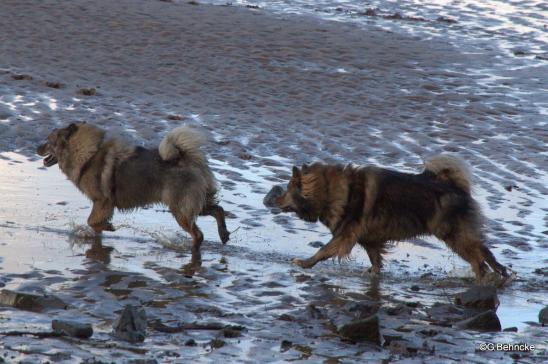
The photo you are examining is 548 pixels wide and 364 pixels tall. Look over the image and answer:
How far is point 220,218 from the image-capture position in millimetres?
9297

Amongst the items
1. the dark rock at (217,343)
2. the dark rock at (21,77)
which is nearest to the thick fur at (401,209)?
the dark rock at (217,343)

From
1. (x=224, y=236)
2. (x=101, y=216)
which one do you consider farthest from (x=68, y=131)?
(x=224, y=236)

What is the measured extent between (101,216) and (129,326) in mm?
3253

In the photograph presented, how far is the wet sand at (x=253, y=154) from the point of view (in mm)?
6820

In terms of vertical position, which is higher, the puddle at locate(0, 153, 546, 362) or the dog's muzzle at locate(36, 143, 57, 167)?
the dog's muzzle at locate(36, 143, 57, 167)

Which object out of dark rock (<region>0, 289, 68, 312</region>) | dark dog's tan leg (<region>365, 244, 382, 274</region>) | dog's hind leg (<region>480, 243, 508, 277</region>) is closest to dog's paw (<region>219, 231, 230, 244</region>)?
dark dog's tan leg (<region>365, 244, 382, 274</region>)

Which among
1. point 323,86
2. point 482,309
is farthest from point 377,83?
point 482,309

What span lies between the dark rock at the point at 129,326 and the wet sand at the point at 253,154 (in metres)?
0.08

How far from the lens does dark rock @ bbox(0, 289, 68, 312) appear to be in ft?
21.9

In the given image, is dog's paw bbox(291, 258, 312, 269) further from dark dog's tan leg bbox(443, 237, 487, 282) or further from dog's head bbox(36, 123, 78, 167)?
dog's head bbox(36, 123, 78, 167)

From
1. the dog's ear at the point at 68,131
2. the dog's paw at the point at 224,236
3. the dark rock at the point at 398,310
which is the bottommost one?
the dog's paw at the point at 224,236

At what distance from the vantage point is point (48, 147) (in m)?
9.94

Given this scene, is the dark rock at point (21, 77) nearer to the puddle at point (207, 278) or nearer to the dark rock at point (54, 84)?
the dark rock at point (54, 84)

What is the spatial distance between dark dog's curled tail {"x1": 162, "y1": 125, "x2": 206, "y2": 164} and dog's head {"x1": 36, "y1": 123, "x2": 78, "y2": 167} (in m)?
1.09
